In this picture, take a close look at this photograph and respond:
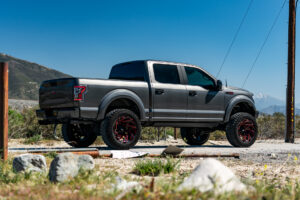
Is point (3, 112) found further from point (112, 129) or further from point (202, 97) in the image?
point (202, 97)

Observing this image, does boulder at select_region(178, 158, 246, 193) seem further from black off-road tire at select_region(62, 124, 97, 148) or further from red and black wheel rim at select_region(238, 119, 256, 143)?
red and black wheel rim at select_region(238, 119, 256, 143)

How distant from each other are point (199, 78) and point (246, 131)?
6.64 ft

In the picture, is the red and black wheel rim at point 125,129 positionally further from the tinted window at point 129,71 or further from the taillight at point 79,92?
the tinted window at point 129,71

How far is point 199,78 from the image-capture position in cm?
1148

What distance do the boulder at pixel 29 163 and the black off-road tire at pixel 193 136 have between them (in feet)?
25.8

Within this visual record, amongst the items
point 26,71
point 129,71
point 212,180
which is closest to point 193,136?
point 129,71

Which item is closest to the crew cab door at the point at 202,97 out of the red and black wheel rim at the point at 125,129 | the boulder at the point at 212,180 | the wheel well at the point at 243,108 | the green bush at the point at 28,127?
the wheel well at the point at 243,108

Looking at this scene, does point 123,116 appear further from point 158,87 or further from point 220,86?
point 220,86

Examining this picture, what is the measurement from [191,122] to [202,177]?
736 centimetres

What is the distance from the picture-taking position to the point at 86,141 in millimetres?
11062

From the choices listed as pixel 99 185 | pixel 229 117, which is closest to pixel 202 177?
pixel 99 185

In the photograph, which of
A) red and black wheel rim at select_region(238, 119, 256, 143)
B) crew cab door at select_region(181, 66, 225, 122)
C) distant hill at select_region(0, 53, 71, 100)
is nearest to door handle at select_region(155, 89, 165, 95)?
crew cab door at select_region(181, 66, 225, 122)

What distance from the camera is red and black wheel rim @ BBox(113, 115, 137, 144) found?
9.66 m

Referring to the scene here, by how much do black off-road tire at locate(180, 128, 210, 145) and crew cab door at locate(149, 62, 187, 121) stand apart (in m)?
2.18
